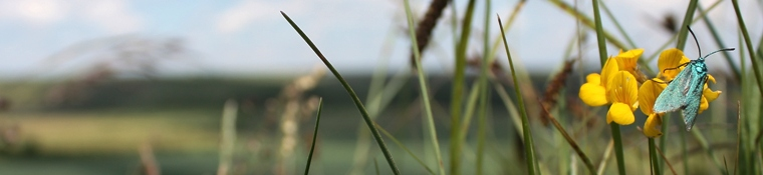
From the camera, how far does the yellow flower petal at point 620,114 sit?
1.06ft

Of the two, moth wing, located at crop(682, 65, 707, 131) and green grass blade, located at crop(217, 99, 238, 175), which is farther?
green grass blade, located at crop(217, 99, 238, 175)

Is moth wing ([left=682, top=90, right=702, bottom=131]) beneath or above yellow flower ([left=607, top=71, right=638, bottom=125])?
beneath

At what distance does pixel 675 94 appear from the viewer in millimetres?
329

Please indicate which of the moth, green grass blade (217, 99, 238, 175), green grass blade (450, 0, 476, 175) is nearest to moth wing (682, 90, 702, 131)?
the moth

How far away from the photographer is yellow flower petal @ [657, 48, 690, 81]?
368mm

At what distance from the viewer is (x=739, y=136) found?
0.44 metres

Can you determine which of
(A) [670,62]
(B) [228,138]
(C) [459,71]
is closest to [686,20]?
(A) [670,62]

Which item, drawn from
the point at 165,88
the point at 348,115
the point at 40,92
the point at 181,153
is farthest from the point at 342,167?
the point at 165,88

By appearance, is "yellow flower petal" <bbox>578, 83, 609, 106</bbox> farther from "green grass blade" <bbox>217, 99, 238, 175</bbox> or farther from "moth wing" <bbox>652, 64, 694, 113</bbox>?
"green grass blade" <bbox>217, 99, 238, 175</bbox>

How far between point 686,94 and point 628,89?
0.03 metres

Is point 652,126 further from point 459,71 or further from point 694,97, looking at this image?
point 459,71

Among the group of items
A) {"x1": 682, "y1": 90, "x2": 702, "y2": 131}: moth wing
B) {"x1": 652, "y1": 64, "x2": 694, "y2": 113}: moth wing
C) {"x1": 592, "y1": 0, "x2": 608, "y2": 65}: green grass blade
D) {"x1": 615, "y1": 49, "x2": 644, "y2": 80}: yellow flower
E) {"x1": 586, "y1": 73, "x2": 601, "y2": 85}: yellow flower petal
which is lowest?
{"x1": 682, "y1": 90, "x2": 702, "y2": 131}: moth wing

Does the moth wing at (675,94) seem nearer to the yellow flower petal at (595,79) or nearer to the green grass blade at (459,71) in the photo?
the yellow flower petal at (595,79)

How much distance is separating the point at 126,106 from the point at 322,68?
262 inches
